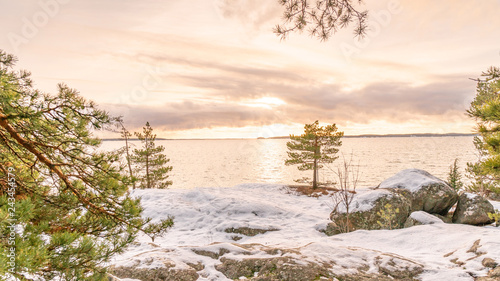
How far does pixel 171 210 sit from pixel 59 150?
10269mm

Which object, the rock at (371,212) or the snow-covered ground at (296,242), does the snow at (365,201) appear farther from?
the snow-covered ground at (296,242)

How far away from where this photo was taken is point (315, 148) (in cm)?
2308

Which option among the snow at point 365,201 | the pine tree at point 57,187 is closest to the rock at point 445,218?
the snow at point 365,201

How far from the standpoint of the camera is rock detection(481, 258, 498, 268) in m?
4.45

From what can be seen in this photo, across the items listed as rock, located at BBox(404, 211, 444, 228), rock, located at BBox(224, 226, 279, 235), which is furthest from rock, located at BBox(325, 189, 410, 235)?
rock, located at BBox(224, 226, 279, 235)

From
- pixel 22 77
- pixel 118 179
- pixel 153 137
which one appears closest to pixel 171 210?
pixel 118 179

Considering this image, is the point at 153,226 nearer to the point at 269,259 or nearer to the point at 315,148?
the point at 269,259

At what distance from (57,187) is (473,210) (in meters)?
12.6

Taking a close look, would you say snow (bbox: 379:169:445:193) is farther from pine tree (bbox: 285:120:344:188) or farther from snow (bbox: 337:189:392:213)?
pine tree (bbox: 285:120:344:188)

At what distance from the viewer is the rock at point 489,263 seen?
14.6 feet

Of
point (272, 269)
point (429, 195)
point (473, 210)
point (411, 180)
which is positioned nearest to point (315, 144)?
point (411, 180)

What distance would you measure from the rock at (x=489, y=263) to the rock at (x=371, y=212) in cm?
469

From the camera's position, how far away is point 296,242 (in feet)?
25.3

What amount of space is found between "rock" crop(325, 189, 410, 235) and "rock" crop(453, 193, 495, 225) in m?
1.84
